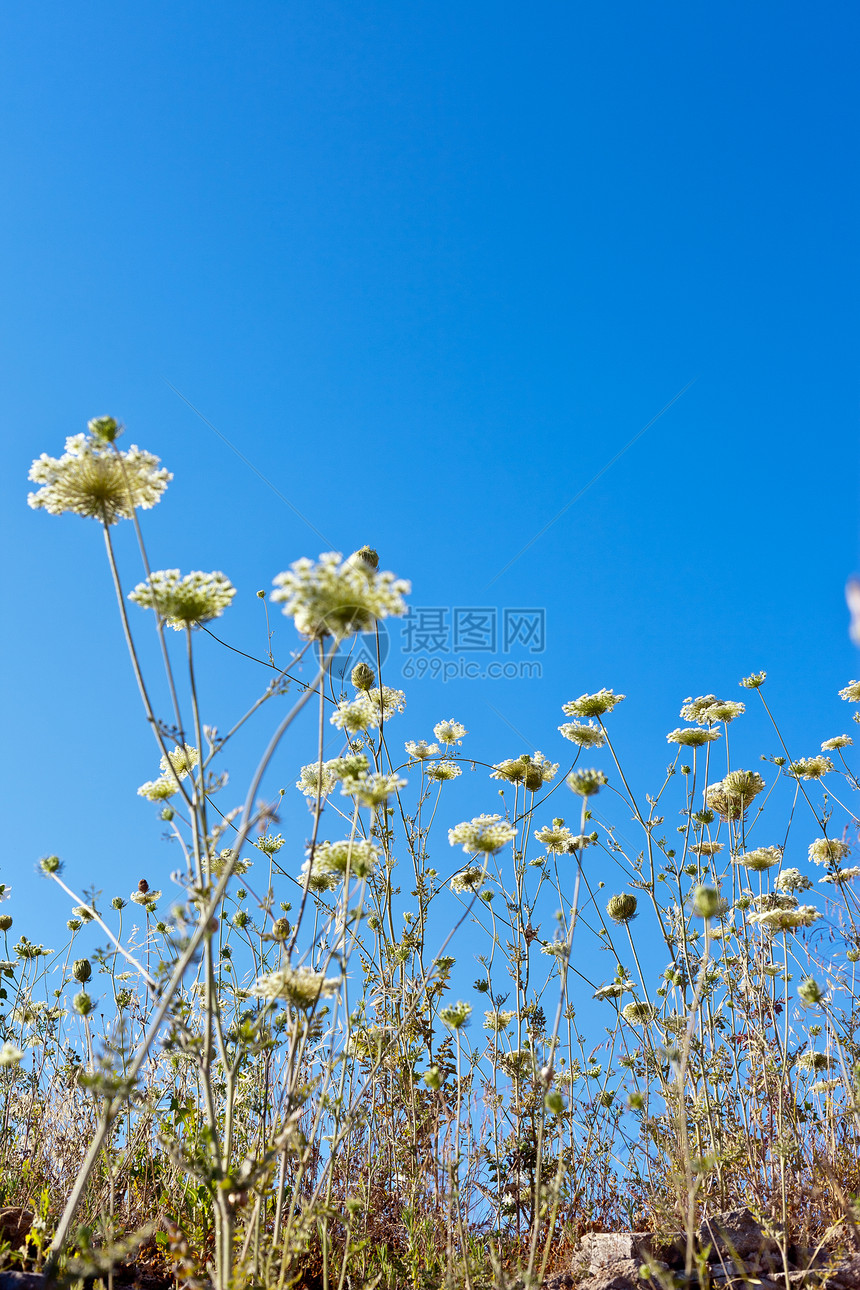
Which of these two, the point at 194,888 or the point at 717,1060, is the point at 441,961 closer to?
the point at 717,1060

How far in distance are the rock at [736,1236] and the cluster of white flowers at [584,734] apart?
269 cm

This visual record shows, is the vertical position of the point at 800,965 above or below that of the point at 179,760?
below

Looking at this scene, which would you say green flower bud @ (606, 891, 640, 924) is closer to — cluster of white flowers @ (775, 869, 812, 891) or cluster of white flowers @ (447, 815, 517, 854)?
cluster of white flowers @ (775, 869, 812, 891)

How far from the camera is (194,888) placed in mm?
2451

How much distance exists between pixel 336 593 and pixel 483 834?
4.54ft

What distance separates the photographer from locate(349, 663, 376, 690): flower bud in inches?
229

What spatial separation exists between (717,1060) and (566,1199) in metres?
1.22

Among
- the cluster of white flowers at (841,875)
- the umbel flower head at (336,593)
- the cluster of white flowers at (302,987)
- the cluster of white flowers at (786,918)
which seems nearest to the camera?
the umbel flower head at (336,593)

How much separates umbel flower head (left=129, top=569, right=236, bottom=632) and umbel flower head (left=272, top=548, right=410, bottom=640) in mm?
536

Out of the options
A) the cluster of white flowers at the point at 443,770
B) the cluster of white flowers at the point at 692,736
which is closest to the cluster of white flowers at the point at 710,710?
the cluster of white flowers at the point at 692,736

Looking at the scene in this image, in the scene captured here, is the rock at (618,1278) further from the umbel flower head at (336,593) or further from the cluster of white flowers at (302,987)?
the umbel flower head at (336,593)

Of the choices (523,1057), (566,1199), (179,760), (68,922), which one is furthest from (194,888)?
(68,922)

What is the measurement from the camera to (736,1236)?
3977 millimetres

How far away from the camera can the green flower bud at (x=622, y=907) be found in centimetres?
564
